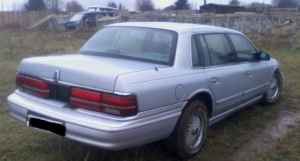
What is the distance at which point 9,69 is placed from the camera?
935 centimetres

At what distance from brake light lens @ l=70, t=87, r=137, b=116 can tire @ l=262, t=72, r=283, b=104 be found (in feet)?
12.2

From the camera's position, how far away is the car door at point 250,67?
5.18 m

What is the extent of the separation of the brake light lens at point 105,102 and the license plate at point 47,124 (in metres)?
0.25

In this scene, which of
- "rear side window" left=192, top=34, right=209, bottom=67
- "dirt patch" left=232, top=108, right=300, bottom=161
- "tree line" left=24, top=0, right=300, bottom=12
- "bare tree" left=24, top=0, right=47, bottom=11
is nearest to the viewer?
"rear side window" left=192, top=34, right=209, bottom=67

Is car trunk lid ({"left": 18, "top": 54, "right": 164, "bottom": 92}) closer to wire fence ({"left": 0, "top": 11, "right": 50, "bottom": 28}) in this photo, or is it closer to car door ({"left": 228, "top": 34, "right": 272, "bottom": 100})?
car door ({"left": 228, "top": 34, "right": 272, "bottom": 100})

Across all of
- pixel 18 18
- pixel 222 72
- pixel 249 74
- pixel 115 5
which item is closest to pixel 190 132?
pixel 222 72

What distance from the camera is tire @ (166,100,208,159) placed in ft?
12.7

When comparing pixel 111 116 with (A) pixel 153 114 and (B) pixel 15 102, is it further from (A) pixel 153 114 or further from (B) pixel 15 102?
(B) pixel 15 102

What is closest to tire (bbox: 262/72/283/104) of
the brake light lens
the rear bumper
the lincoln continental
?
the lincoln continental

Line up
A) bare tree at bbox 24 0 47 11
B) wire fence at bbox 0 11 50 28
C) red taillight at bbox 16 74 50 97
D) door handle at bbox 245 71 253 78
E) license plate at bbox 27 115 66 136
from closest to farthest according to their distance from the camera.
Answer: license plate at bbox 27 115 66 136
red taillight at bbox 16 74 50 97
door handle at bbox 245 71 253 78
wire fence at bbox 0 11 50 28
bare tree at bbox 24 0 47 11

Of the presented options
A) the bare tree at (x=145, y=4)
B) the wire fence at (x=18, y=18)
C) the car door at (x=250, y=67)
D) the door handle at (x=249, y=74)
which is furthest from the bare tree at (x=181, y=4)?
the door handle at (x=249, y=74)

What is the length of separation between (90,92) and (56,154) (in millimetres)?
1106

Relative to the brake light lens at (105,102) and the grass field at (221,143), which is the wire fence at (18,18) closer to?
the grass field at (221,143)

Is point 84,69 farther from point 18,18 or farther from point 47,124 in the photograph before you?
point 18,18
